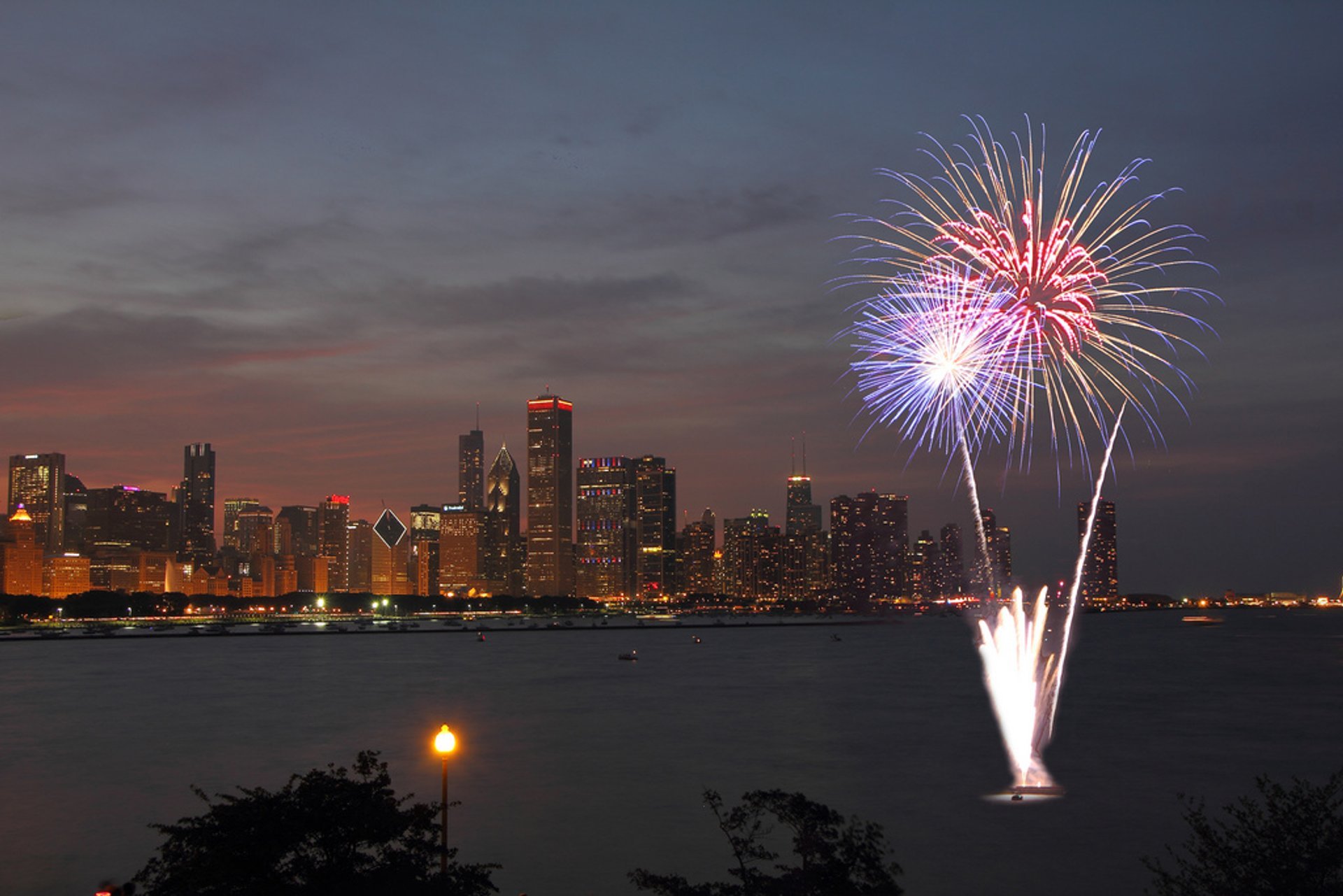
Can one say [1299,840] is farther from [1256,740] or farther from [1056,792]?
[1256,740]

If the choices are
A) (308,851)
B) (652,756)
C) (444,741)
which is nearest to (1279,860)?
(444,741)

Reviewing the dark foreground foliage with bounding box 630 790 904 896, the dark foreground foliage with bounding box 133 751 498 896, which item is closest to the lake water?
the dark foreground foliage with bounding box 133 751 498 896

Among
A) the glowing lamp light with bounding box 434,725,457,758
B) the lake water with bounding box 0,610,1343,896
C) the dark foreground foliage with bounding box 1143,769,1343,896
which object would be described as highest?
the glowing lamp light with bounding box 434,725,457,758

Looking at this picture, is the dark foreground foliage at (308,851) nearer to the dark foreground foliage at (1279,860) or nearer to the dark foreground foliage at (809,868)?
the dark foreground foliage at (809,868)

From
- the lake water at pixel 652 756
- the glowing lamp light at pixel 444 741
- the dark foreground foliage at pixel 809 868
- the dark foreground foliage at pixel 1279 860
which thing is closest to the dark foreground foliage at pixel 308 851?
the glowing lamp light at pixel 444 741

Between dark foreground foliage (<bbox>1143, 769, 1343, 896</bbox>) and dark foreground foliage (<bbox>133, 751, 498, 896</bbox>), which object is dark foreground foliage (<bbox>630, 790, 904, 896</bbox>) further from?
dark foreground foliage (<bbox>1143, 769, 1343, 896</bbox>)

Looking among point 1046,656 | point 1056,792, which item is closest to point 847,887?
point 1056,792
